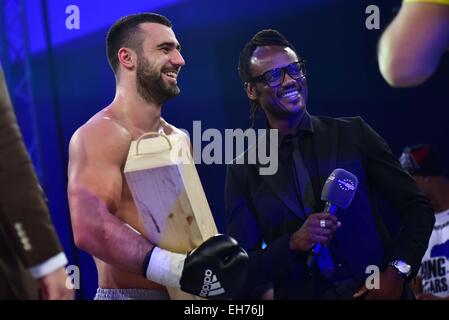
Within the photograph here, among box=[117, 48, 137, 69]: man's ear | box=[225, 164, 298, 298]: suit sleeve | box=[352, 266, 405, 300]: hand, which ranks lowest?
box=[352, 266, 405, 300]: hand

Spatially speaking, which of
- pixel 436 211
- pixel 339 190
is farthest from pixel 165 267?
pixel 436 211

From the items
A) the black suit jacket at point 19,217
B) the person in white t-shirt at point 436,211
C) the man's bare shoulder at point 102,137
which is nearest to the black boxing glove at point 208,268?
the man's bare shoulder at point 102,137

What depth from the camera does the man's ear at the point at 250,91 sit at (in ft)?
8.63

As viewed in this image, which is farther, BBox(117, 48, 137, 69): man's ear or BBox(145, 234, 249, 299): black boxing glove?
BBox(117, 48, 137, 69): man's ear

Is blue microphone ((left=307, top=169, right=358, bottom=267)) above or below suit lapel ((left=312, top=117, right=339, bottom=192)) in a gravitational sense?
below

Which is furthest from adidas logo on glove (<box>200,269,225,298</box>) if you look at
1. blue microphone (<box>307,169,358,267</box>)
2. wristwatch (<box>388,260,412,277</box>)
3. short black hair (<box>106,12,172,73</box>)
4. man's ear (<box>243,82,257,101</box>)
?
short black hair (<box>106,12,172,73</box>)

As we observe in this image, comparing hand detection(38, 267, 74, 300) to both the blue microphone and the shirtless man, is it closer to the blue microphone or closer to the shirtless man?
the shirtless man

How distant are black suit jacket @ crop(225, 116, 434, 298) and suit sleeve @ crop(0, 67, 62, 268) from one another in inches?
42.3

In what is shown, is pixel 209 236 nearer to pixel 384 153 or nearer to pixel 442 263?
pixel 384 153

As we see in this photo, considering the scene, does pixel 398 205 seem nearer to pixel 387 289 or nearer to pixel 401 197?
pixel 401 197

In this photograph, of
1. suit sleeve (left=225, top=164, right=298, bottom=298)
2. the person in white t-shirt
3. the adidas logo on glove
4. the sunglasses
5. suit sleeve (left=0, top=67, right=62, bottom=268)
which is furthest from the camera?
the person in white t-shirt

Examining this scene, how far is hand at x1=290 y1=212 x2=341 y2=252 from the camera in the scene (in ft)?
7.85

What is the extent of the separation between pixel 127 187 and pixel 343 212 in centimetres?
80
